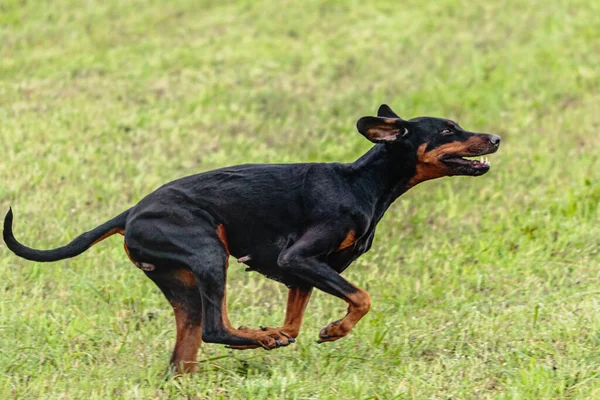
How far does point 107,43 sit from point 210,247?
9728 millimetres

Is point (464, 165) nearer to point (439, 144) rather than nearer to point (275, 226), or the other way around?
point (439, 144)

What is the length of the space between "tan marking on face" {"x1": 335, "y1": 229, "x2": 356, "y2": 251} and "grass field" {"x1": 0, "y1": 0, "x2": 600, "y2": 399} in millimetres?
759

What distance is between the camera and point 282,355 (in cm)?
648

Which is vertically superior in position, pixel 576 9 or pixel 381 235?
pixel 576 9

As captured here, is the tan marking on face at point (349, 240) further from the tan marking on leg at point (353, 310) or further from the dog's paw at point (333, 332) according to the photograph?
the dog's paw at point (333, 332)

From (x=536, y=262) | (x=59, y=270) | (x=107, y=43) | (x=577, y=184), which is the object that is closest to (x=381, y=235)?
(x=536, y=262)

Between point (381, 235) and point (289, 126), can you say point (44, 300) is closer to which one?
A: point (381, 235)

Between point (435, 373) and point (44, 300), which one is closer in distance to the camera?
point (435, 373)

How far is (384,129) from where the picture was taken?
6.30 meters

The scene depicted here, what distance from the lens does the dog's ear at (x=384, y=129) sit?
620cm

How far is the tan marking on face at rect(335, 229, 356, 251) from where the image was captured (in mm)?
6086

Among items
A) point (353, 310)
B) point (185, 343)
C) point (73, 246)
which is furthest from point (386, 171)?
point (73, 246)

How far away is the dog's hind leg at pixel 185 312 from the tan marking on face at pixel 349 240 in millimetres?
942

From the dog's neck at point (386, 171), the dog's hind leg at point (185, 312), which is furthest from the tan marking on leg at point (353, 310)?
the dog's hind leg at point (185, 312)
